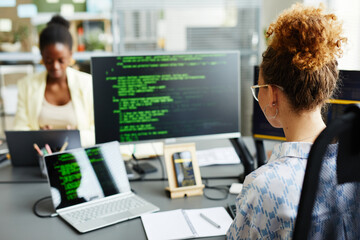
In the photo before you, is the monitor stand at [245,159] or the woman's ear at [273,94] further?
the monitor stand at [245,159]

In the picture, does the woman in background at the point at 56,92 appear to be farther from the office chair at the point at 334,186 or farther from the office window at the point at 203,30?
the office chair at the point at 334,186

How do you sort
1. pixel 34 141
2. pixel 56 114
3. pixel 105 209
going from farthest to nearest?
pixel 56 114 → pixel 34 141 → pixel 105 209

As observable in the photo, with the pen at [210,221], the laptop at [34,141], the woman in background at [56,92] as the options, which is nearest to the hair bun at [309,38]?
the pen at [210,221]

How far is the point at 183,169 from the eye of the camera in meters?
1.35

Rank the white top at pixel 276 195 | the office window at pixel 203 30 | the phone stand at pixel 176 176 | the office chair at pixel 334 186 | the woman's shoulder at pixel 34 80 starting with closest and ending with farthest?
the office chair at pixel 334 186 → the white top at pixel 276 195 → the phone stand at pixel 176 176 → the woman's shoulder at pixel 34 80 → the office window at pixel 203 30

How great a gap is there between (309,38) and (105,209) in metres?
0.86

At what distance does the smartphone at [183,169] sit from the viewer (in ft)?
4.35

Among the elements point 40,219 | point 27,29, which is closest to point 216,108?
point 40,219

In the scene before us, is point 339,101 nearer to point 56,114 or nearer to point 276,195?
point 276,195

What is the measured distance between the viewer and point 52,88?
7.16ft

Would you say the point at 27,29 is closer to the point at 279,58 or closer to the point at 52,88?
the point at 52,88

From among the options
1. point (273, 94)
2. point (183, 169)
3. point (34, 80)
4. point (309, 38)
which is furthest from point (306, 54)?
point (34, 80)

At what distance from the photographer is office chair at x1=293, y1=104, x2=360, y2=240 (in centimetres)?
55

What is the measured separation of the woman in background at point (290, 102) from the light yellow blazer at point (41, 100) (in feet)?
4.71
